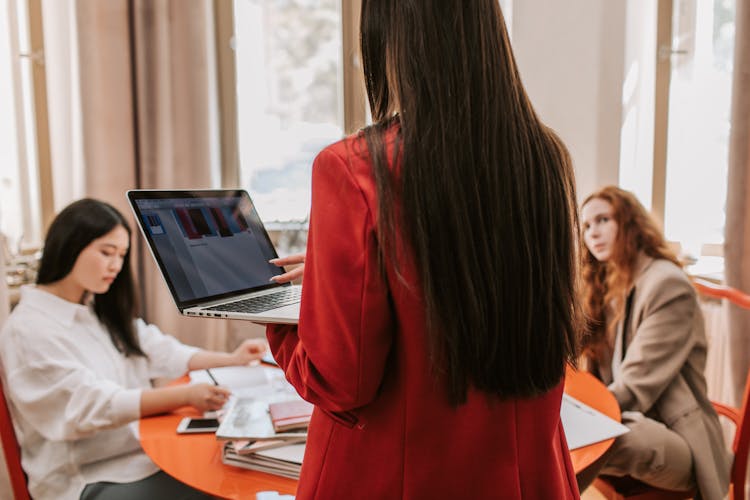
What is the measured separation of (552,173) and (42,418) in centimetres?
135

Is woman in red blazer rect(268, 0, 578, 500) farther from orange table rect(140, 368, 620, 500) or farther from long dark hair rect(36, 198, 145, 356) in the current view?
long dark hair rect(36, 198, 145, 356)

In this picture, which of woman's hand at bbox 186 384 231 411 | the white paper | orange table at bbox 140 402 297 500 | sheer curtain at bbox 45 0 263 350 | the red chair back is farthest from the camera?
sheer curtain at bbox 45 0 263 350

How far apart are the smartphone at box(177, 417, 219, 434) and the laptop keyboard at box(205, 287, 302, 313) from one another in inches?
17.2

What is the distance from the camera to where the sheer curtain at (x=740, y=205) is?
2.25m

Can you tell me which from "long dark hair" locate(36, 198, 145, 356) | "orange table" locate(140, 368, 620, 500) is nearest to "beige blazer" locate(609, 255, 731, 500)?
"orange table" locate(140, 368, 620, 500)

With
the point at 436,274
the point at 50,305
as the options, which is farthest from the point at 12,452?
the point at 436,274

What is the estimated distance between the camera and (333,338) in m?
0.64

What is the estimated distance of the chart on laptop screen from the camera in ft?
3.41

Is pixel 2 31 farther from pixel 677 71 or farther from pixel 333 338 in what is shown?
pixel 677 71

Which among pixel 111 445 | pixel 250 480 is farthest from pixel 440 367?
pixel 111 445

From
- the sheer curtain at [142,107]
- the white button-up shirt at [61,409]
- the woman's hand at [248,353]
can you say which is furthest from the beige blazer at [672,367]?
the sheer curtain at [142,107]

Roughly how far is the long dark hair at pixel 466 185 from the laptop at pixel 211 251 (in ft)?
1.14

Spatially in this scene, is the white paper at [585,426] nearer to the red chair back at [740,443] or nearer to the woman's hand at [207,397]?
the red chair back at [740,443]

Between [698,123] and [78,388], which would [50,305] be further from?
[698,123]
